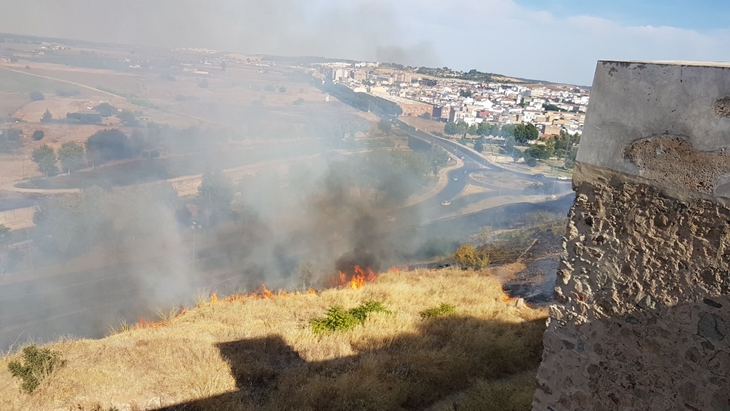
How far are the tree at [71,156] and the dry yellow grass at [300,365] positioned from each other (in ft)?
67.2

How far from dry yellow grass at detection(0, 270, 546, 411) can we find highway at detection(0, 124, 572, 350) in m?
8.97

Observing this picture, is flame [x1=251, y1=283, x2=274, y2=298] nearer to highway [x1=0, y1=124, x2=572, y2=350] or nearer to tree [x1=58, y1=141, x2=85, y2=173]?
highway [x1=0, y1=124, x2=572, y2=350]

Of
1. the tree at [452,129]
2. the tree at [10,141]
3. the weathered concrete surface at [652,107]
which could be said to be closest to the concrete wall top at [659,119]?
the weathered concrete surface at [652,107]

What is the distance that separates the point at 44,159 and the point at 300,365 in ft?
74.8

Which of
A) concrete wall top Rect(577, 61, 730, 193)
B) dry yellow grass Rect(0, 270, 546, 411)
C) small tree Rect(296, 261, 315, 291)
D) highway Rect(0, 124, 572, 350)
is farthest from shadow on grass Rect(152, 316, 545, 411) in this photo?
highway Rect(0, 124, 572, 350)

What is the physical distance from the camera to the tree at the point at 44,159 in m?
21.9

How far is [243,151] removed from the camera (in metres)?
32.4

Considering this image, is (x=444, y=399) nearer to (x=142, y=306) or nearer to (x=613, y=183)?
(x=613, y=183)

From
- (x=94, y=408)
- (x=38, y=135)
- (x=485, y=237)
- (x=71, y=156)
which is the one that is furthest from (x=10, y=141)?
(x=94, y=408)

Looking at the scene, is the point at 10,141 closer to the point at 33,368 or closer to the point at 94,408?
the point at 33,368

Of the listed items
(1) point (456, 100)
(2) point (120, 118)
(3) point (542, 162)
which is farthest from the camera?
(1) point (456, 100)

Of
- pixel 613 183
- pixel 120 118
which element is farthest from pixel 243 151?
pixel 613 183

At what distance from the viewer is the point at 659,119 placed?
6.54ft

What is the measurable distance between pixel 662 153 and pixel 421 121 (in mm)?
45858
